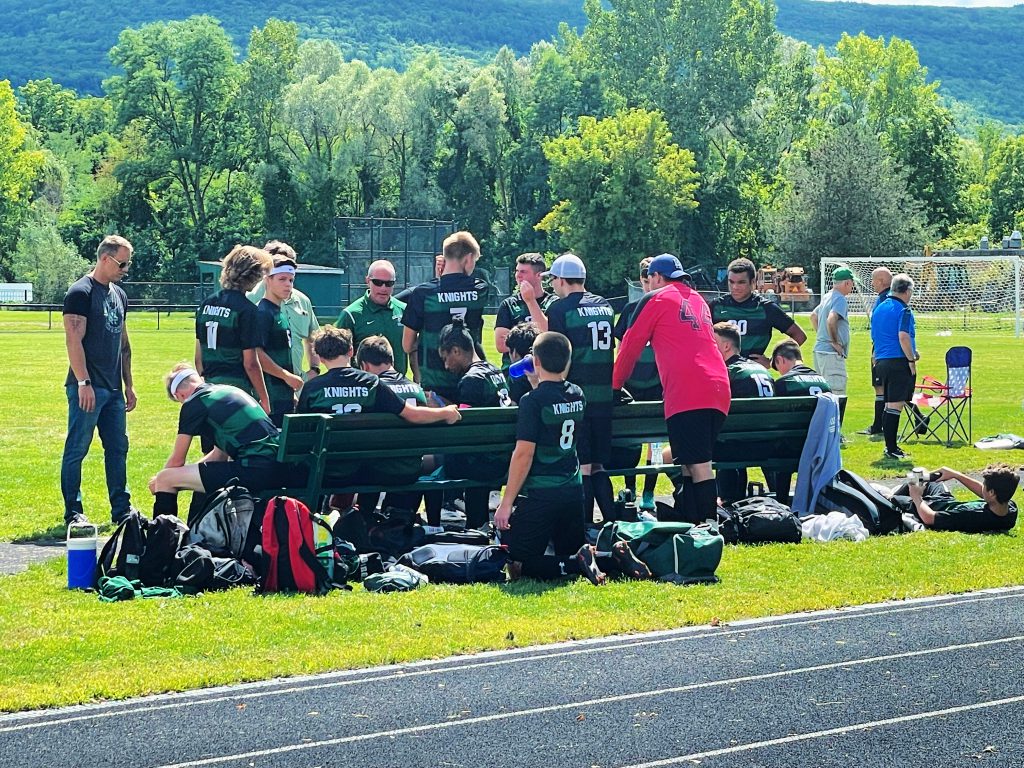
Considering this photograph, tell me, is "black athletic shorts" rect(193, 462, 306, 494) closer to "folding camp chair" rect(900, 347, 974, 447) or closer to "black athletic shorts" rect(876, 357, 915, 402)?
"black athletic shorts" rect(876, 357, 915, 402)

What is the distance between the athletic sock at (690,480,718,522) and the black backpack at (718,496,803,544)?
0.64ft

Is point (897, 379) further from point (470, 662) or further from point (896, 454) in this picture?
point (470, 662)

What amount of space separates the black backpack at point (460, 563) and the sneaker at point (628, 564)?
0.64 m

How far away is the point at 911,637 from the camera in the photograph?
668 cm

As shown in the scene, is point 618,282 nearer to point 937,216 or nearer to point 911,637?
point 937,216

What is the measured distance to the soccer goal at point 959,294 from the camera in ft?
158

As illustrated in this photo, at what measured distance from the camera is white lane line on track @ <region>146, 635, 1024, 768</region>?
5.02 m

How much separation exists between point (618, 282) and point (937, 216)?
20.1 m

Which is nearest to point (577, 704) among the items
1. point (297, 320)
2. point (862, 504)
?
point (862, 504)

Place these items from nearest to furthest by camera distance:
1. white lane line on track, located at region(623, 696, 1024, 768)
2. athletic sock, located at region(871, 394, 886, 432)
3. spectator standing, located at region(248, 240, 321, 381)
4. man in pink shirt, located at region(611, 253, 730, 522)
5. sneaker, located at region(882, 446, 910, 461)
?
white lane line on track, located at region(623, 696, 1024, 768)
man in pink shirt, located at region(611, 253, 730, 522)
spectator standing, located at region(248, 240, 321, 381)
sneaker, located at region(882, 446, 910, 461)
athletic sock, located at region(871, 394, 886, 432)

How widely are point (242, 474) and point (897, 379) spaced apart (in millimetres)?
7974

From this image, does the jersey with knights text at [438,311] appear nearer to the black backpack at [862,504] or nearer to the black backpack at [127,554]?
the black backpack at [862,504]

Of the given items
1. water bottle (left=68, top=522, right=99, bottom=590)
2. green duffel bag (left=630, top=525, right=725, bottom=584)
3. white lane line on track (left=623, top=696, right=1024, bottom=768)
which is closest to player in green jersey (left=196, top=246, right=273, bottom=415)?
water bottle (left=68, top=522, right=99, bottom=590)

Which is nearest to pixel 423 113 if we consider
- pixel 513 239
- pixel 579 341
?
pixel 513 239
